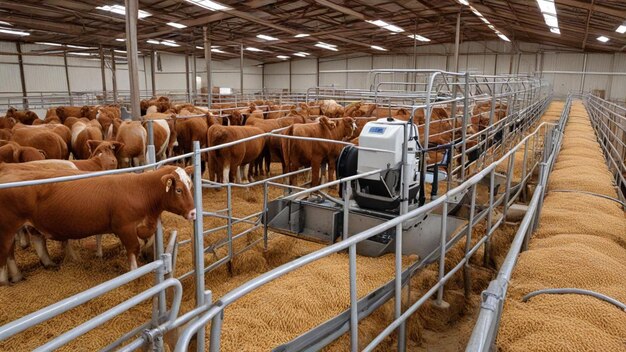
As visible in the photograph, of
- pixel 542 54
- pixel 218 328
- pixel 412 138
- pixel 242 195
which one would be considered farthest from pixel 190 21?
pixel 542 54

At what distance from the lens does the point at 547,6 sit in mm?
13977

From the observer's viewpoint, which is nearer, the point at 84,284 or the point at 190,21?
the point at 84,284

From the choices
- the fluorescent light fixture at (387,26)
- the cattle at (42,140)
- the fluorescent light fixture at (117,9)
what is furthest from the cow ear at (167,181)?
the fluorescent light fixture at (387,26)

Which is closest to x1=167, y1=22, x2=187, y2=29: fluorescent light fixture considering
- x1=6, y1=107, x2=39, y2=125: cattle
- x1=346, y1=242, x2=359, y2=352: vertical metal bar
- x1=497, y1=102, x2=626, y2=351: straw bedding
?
x1=6, y1=107, x2=39, y2=125: cattle

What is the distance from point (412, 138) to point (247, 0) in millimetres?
11346

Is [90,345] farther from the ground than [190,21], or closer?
closer

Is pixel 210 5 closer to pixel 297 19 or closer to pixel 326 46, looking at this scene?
pixel 297 19

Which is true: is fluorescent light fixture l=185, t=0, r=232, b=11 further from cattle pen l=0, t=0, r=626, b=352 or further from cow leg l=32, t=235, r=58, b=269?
cow leg l=32, t=235, r=58, b=269

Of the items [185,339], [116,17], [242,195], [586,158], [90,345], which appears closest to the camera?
[185,339]

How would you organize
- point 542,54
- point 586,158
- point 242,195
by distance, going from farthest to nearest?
point 542,54, point 242,195, point 586,158

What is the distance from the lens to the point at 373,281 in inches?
141

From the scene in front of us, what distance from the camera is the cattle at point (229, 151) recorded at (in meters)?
8.27

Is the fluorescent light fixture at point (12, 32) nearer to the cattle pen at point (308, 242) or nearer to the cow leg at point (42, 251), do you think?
the cattle pen at point (308, 242)

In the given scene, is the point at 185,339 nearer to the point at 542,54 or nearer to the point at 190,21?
the point at 190,21
